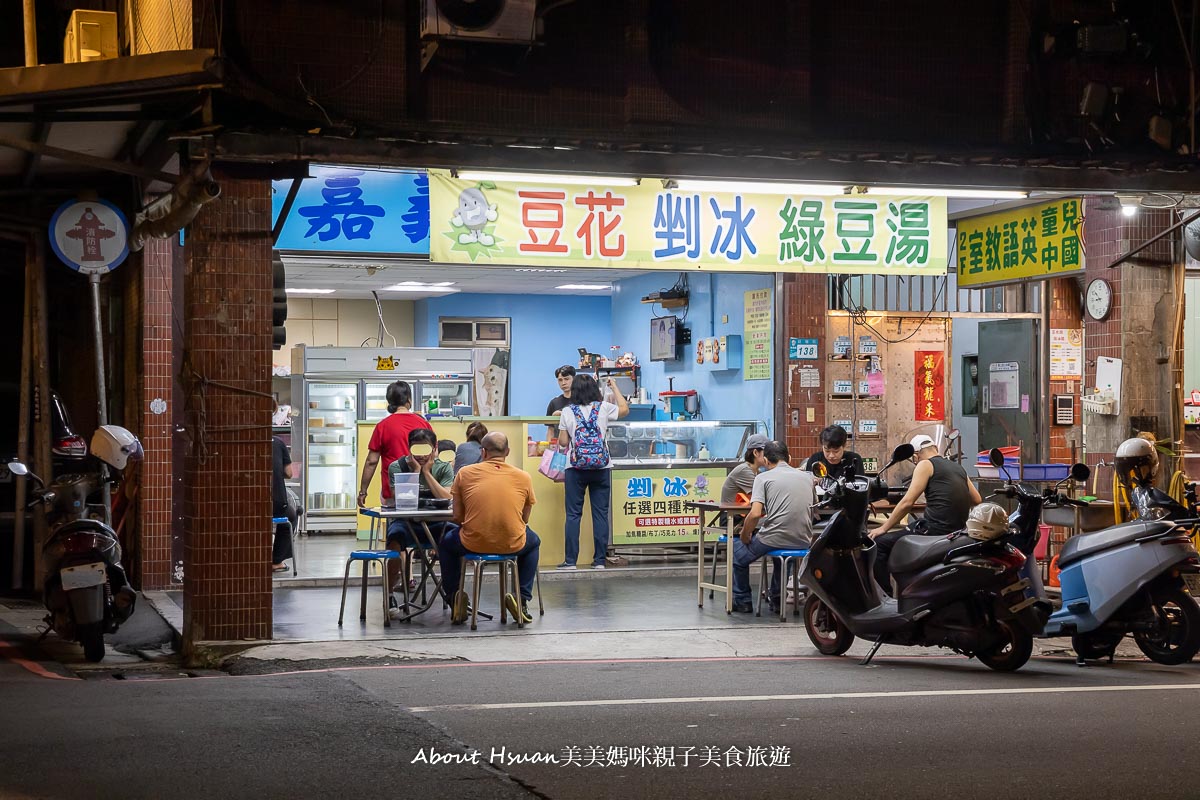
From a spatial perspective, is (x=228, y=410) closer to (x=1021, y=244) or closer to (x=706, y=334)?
(x=706, y=334)

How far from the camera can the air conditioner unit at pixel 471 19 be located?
29.2 ft

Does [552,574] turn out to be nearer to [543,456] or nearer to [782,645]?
[543,456]

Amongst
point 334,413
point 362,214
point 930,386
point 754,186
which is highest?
point 362,214

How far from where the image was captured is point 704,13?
988 centimetres

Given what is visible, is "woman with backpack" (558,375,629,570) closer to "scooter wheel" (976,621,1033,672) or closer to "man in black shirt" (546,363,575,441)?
"man in black shirt" (546,363,575,441)

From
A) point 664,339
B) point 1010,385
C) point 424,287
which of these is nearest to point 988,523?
point 1010,385

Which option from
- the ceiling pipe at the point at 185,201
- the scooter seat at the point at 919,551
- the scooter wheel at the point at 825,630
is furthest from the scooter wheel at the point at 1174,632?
the ceiling pipe at the point at 185,201

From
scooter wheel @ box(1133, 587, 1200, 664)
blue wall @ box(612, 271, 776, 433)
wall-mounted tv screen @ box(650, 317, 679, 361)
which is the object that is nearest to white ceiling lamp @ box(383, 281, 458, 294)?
blue wall @ box(612, 271, 776, 433)

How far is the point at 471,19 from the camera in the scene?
29.2 feet

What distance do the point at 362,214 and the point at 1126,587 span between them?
24.3 feet

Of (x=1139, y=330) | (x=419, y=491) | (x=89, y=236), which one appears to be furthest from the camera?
(x=1139, y=330)

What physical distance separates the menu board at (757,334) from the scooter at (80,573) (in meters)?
8.84

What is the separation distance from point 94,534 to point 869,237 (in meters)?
7.98

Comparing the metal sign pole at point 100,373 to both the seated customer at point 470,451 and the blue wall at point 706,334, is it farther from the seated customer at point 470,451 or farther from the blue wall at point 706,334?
the blue wall at point 706,334
